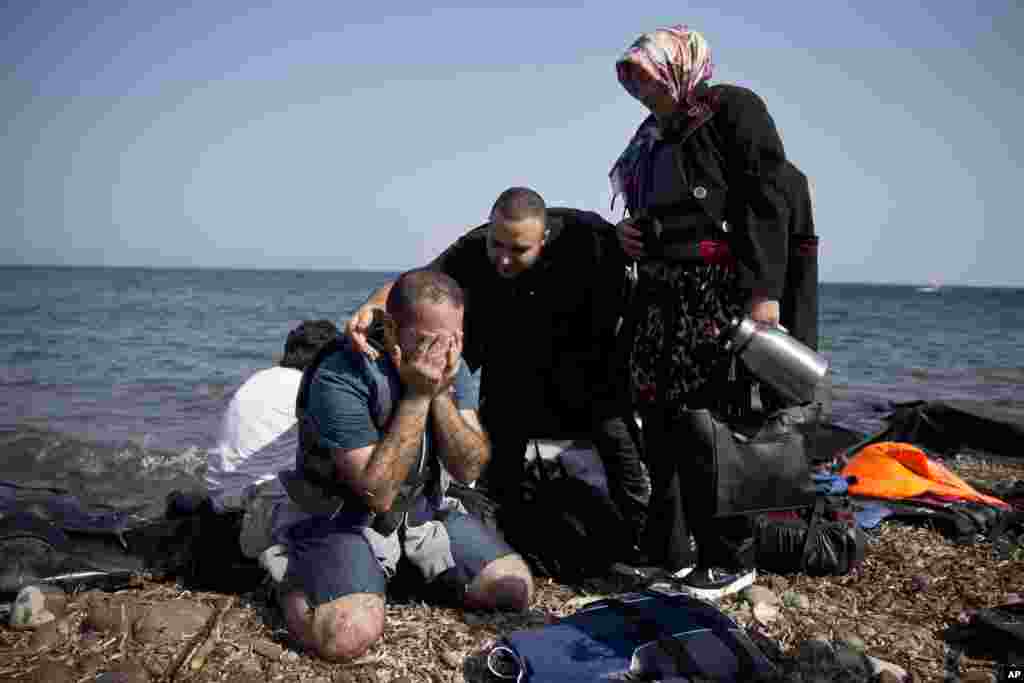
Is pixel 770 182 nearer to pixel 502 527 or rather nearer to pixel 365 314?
pixel 365 314

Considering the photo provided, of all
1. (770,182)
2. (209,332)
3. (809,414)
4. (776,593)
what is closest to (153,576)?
(776,593)

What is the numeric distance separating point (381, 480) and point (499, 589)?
740 mm

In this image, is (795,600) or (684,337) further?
(795,600)

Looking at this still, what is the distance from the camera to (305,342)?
152 inches

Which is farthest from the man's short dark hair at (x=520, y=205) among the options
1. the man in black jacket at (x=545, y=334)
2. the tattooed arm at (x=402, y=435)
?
the tattooed arm at (x=402, y=435)

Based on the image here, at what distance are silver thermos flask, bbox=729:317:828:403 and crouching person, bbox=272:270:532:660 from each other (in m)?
1.14

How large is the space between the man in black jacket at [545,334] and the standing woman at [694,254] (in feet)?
1.49

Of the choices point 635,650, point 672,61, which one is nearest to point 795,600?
point 635,650

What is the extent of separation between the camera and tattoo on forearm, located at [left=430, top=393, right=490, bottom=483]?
2.85 meters

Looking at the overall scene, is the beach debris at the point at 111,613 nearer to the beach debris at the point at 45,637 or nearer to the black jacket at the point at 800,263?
the beach debris at the point at 45,637

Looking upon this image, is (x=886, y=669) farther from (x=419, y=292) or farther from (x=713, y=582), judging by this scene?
(x=419, y=292)

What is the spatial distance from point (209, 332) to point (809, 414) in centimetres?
1993

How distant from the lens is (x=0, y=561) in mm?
2883

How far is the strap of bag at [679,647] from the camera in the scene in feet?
7.39
